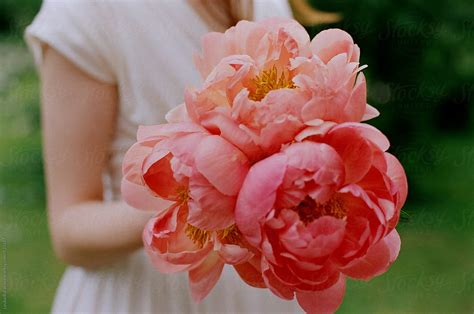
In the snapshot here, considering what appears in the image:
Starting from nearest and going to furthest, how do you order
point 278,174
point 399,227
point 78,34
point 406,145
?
point 278,174 → point 78,34 → point 399,227 → point 406,145

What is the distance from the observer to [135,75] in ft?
2.58

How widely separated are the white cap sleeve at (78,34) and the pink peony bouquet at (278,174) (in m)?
0.29

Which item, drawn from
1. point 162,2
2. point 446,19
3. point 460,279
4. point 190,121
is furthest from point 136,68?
point 446,19

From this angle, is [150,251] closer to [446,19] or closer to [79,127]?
[79,127]

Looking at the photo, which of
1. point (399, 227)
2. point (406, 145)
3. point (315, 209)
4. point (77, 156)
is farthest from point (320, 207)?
point (406, 145)

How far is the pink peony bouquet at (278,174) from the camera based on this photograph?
433 mm

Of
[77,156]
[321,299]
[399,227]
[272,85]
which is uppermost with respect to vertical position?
[272,85]

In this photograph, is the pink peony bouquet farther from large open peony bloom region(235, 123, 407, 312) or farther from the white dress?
the white dress

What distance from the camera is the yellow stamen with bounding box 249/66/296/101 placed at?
0.46 meters

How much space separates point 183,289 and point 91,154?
0.48ft

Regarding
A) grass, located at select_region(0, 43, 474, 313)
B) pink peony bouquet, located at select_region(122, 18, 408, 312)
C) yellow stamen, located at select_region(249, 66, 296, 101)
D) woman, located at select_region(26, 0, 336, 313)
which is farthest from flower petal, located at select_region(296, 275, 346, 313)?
grass, located at select_region(0, 43, 474, 313)

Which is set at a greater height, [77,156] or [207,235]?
[207,235]

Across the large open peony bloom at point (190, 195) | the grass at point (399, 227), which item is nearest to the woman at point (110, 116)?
the large open peony bloom at point (190, 195)

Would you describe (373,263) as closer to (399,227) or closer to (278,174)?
(278,174)
